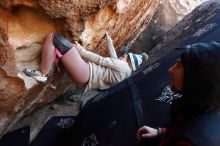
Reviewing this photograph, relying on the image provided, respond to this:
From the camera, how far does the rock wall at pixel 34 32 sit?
290cm

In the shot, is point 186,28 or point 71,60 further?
point 186,28

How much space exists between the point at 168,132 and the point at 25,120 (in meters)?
2.58

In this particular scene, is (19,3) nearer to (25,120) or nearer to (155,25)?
(25,120)

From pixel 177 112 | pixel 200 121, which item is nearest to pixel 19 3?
pixel 177 112

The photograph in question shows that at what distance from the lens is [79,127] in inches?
135

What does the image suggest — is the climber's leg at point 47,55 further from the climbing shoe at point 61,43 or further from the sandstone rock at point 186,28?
the sandstone rock at point 186,28

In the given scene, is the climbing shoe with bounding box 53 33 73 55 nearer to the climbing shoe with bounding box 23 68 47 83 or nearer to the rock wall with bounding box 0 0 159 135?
the rock wall with bounding box 0 0 159 135

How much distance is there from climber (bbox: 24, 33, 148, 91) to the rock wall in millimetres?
79

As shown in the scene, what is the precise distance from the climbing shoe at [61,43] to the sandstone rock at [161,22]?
2.90m

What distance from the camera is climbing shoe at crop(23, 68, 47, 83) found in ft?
10.6

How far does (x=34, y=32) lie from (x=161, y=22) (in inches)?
155

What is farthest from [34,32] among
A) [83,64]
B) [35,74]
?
[83,64]

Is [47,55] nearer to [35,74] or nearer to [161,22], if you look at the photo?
[35,74]

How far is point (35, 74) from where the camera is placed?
10.8ft
